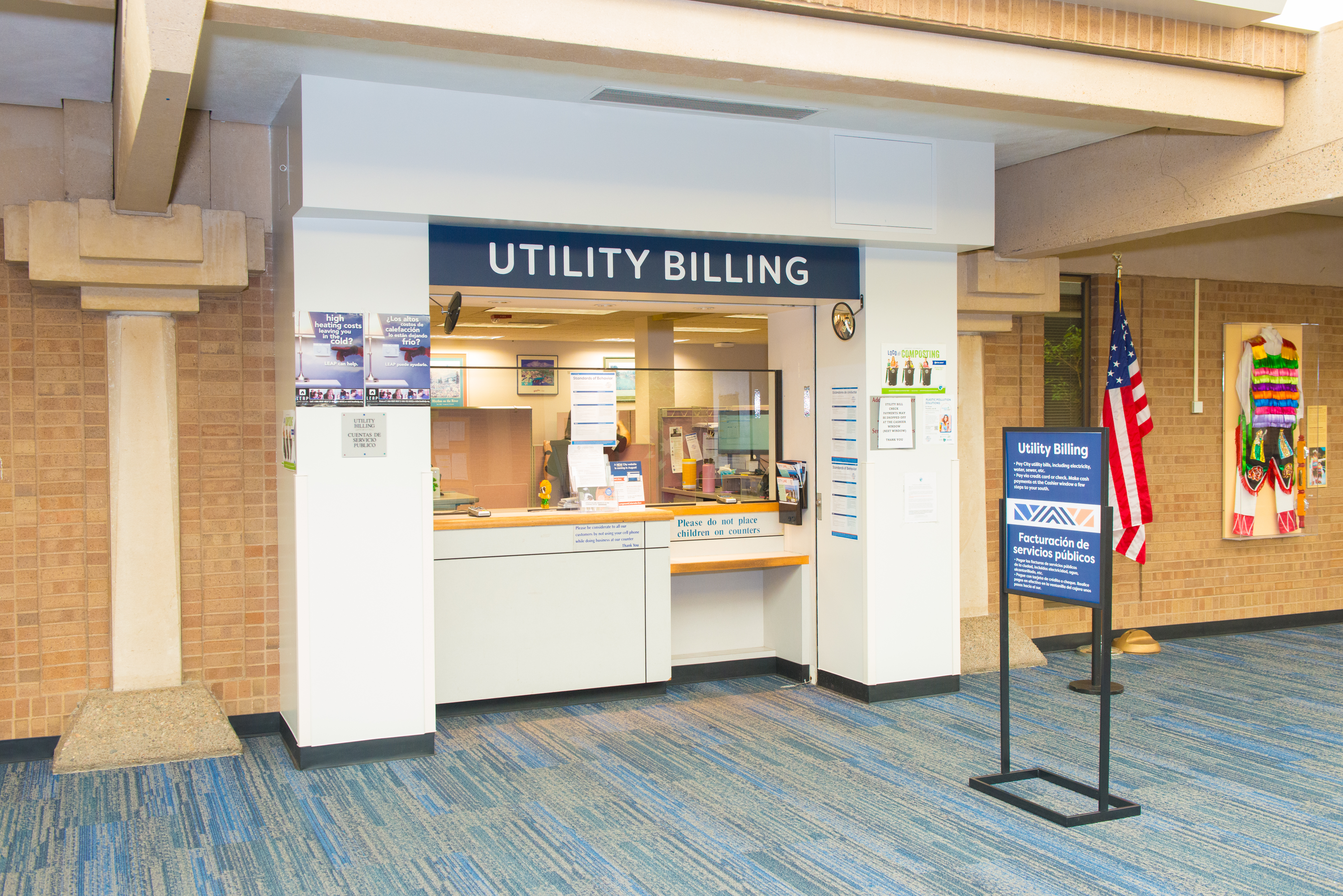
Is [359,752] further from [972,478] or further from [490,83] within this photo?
[972,478]

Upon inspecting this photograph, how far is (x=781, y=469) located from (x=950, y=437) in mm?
1046

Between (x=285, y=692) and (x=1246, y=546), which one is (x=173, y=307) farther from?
(x=1246, y=546)

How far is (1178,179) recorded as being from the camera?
5535 millimetres

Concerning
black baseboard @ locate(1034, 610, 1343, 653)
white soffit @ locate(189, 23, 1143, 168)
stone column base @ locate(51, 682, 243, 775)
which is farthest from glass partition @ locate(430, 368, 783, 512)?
black baseboard @ locate(1034, 610, 1343, 653)

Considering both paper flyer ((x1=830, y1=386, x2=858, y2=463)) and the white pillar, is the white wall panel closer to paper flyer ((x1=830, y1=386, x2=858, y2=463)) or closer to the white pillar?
the white pillar

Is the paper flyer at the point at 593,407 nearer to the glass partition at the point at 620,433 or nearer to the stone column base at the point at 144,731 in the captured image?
the glass partition at the point at 620,433

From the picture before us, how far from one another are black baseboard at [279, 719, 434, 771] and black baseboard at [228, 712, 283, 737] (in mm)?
350

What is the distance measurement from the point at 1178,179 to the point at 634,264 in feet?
9.38

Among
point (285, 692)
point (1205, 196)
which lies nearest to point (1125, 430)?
point (1205, 196)

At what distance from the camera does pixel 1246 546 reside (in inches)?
322

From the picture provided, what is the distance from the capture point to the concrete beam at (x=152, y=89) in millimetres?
3123

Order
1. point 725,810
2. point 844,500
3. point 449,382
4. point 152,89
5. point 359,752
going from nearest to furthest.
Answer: point 152,89 < point 725,810 < point 359,752 < point 449,382 < point 844,500

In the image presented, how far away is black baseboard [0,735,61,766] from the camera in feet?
16.7

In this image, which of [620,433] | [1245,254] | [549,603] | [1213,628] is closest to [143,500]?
[549,603]
